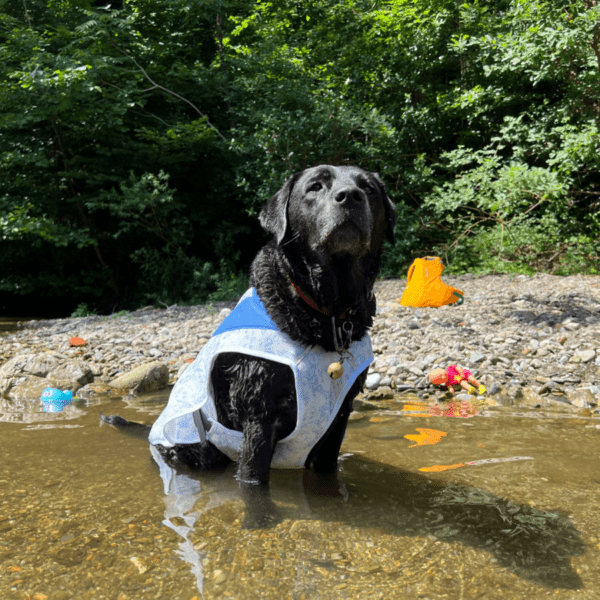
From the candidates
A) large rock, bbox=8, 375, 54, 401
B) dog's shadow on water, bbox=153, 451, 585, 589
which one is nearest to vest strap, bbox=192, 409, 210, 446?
dog's shadow on water, bbox=153, 451, 585, 589

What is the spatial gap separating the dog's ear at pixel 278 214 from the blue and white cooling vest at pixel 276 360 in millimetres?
326

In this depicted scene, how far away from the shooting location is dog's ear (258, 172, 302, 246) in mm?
2438

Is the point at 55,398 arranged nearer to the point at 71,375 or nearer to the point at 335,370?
the point at 71,375

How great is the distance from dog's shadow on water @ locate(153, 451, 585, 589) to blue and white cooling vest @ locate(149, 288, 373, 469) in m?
0.19

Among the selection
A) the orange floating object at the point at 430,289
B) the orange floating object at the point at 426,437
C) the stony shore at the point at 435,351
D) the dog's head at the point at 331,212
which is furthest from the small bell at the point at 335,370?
the orange floating object at the point at 430,289

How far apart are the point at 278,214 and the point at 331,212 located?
→ 331 millimetres

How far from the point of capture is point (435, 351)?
5.11 metres

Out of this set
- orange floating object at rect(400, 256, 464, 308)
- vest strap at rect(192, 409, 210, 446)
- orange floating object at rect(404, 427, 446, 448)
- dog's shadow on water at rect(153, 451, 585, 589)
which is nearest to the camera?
dog's shadow on water at rect(153, 451, 585, 589)

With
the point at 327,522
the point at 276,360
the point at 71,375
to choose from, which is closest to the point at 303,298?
the point at 276,360

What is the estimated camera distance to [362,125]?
10.4 m

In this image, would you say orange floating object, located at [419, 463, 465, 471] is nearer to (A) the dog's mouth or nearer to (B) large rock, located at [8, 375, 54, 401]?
(A) the dog's mouth

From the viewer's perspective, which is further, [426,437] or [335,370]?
[426,437]

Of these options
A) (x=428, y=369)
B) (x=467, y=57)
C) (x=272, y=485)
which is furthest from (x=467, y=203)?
(x=272, y=485)

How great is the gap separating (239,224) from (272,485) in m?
10.1
